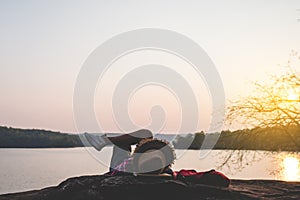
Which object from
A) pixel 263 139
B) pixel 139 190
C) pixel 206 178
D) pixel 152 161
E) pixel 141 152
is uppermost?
pixel 263 139

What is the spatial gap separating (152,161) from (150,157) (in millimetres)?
76

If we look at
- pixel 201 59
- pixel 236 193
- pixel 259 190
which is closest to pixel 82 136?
pixel 236 193

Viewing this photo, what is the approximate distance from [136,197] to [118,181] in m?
0.39

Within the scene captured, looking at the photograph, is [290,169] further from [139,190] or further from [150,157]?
[139,190]

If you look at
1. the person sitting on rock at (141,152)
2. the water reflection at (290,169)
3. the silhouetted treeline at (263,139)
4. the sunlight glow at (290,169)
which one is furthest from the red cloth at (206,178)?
the sunlight glow at (290,169)

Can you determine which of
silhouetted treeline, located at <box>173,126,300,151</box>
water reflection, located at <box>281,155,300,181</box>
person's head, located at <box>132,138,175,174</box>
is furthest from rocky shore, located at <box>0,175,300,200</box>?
water reflection, located at <box>281,155,300,181</box>

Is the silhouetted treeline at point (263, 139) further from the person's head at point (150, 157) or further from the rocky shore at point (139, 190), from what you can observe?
the rocky shore at point (139, 190)

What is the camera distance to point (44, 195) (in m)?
7.23

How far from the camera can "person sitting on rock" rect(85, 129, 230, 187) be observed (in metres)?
7.12

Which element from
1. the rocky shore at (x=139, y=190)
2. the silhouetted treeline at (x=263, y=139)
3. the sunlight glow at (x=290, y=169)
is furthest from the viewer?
the sunlight glow at (x=290, y=169)

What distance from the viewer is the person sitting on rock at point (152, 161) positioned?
7.12 meters

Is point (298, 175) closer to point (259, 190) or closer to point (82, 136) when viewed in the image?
point (259, 190)

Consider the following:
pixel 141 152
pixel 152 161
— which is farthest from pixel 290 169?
pixel 141 152

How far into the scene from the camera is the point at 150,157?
Result: 7.17 metres
